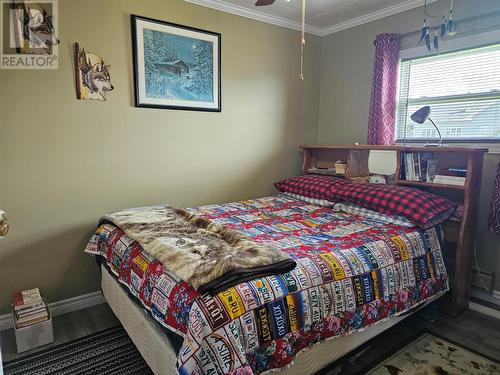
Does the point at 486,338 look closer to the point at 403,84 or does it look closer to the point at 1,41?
the point at 403,84

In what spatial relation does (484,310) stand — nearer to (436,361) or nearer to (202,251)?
(436,361)

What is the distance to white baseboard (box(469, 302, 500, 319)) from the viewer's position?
2.43m

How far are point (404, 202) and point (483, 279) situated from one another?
3.36 ft

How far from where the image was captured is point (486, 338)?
2.15 meters

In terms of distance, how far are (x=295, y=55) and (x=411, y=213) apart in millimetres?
2207

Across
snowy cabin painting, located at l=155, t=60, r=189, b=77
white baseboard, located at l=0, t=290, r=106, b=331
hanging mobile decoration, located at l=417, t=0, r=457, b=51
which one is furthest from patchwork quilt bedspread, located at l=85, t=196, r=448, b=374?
hanging mobile decoration, located at l=417, t=0, r=457, b=51

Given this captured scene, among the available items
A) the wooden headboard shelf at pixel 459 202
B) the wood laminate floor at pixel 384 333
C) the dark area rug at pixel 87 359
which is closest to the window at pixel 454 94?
the wooden headboard shelf at pixel 459 202

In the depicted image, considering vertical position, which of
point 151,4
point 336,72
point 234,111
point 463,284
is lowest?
point 463,284

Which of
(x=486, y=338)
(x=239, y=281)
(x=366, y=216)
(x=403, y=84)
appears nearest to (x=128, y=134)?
(x=239, y=281)

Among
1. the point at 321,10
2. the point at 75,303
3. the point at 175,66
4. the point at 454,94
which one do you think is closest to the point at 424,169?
the point at 454,94

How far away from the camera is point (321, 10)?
313cm

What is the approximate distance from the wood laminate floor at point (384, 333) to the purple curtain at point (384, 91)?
162cm

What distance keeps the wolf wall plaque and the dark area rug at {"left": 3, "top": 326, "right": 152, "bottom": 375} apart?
68.3 inches

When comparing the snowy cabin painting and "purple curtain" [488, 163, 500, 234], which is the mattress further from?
the snowy cabin painting
